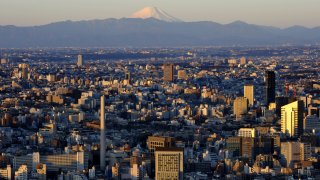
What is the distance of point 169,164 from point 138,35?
100291 millimetres

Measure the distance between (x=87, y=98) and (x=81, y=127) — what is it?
8.94m

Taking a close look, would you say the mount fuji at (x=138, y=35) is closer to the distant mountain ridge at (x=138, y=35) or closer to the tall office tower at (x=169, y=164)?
the distant mountain ridge at (x=138, y=35)

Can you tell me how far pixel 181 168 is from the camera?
62.3 ft

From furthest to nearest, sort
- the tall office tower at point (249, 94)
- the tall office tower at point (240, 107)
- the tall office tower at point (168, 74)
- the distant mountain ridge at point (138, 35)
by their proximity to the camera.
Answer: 1. the distant mountain ridge at point (138, 35)
2. the tall office tower at point (168, 74)
3. the tall office tower at point (249, 94)
4. the tall office tower at point (240, 107)

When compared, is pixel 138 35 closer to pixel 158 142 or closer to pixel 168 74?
pixel 168 74

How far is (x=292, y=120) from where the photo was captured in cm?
2841

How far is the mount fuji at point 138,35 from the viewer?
113062 millimetres

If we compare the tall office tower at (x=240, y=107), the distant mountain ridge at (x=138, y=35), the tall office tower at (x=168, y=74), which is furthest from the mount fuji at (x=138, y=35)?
the tall office tower at (x=240, y=107)

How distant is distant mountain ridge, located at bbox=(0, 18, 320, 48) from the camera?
113 meters

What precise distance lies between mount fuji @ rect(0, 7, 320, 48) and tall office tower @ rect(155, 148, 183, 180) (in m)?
90.6

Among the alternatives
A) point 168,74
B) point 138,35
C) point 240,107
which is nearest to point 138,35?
point 138,35

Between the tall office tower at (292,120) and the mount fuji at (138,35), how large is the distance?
81.8 m

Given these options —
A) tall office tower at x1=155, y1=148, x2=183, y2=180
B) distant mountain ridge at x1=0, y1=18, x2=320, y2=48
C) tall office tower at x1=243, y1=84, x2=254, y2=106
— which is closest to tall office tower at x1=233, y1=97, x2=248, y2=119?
tall office tower at x1=243, y1=84, x2=254, y2=106

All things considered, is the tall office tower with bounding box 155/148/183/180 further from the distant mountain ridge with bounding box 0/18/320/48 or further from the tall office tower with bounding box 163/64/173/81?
the distant mountain ridge with bounding box 0/18/320/48
